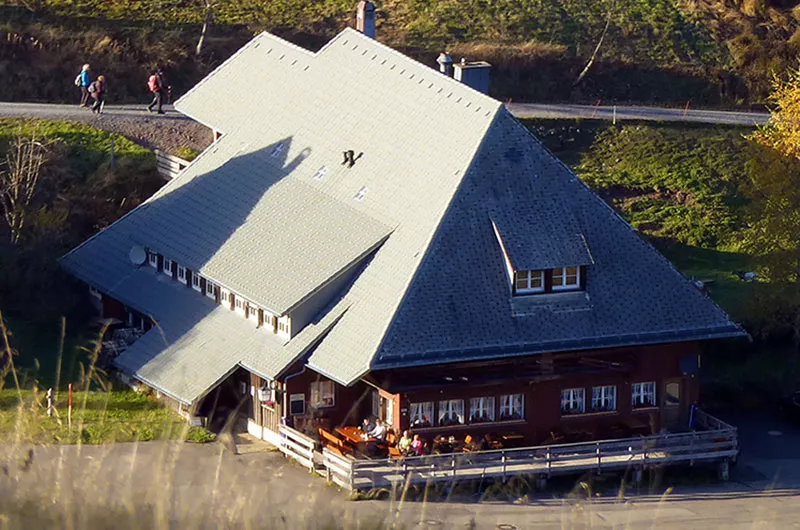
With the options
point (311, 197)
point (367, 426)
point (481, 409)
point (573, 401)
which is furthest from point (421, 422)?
point (311, 197)

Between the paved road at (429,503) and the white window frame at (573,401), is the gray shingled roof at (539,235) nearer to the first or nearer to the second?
the white window frame at (573,401)

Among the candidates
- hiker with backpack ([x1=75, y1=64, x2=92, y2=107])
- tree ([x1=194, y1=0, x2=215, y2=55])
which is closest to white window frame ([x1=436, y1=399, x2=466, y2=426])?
hiker with backpack ([x1=75, y1=64, x2=92, y2=107])

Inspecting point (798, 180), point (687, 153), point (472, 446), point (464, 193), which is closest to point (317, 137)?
point (464, 193)

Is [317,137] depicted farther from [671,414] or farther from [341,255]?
[671,414]

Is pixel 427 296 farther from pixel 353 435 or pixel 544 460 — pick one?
pixel 544 460

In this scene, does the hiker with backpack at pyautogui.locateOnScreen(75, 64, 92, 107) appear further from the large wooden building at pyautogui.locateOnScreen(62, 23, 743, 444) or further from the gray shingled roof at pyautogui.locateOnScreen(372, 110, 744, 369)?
the gray shingled roof at pyautogui.locateOnScreen(372, 110, 744, 369)
